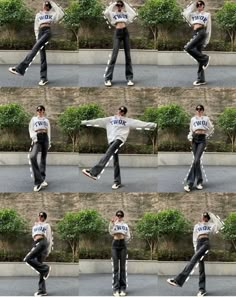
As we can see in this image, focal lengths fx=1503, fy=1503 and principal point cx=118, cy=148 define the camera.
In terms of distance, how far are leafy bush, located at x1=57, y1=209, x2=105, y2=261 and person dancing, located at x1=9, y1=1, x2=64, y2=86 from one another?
7.82ft

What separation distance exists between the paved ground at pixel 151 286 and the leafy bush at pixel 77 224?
0.80 metres

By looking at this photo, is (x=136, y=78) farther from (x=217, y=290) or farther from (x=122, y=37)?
(x=217, y=290)

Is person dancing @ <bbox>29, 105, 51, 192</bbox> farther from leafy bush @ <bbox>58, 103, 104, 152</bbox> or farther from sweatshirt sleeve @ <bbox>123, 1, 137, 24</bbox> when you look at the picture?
leafy bush @ <bbox>58, 103, 104, 152</bbox>

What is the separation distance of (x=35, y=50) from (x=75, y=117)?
1810mm

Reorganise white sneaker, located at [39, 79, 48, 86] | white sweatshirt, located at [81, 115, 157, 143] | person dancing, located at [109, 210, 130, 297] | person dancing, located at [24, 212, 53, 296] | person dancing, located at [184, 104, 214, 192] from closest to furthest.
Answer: person dancing, located at [109, 210, 130, 297]
person dancing, located at [24, 212, 53, 296]
white sweatshirt, located at [81, 115, 157, 143]
person dancing, located at [184, 104, 214, 192]
white sneaker, located at [39, 79, 48, 86]

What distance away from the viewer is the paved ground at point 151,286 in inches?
891

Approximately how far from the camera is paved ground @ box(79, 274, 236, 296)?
22625 mm

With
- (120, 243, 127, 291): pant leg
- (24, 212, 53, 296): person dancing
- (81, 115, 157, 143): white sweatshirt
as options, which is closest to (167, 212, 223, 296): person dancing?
(120, 243, 127, 291): pant leg

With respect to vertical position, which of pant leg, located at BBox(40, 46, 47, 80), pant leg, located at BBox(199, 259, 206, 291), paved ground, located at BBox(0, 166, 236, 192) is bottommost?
pant leg, located at BBox(199, 259, 206, 291)

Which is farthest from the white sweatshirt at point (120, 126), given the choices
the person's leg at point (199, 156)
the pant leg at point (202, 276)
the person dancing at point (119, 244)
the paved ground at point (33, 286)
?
the paved ground at point (33, 286)

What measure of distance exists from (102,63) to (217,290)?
16.1ft

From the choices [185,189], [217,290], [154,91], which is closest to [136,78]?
[154,91]

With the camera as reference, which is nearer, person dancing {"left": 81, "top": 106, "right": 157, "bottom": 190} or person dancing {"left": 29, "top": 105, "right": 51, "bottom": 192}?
person dancing {"left": 81, "top": 106, "right": 157, "bottom": 190}

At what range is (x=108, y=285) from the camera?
23.0 m
